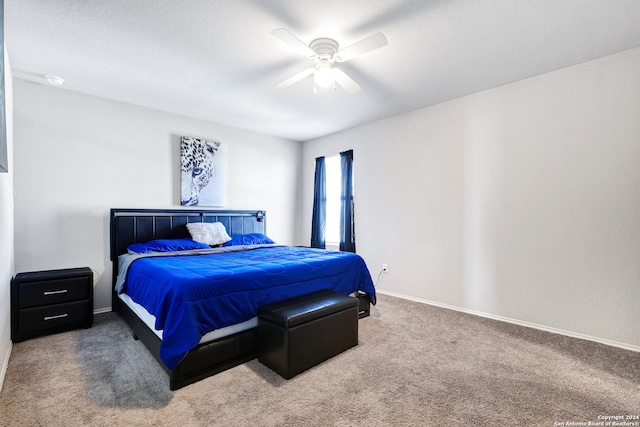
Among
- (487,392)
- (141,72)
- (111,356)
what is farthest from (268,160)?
(487,392)

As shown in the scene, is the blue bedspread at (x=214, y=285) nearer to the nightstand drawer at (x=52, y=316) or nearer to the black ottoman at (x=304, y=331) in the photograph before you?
the black ottoman at (x=304, y=331)

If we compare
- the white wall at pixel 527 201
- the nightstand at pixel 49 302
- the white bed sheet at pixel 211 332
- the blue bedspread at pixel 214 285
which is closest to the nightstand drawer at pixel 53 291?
the nightstand at pixel 49 302

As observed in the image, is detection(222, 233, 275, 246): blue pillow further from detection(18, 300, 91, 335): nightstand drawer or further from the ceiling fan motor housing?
the ceiling fan motor housing

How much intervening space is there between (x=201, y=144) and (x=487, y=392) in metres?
4.37

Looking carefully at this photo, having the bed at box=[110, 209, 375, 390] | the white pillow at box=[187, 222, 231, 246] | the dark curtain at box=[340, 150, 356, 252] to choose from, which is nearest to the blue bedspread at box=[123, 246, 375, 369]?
the bed at box=[110, 209, 375, 390]

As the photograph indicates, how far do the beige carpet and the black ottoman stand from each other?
0.31 feet

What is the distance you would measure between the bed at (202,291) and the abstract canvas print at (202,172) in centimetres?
40

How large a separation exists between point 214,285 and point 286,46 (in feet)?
6.74

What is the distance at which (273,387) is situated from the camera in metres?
1.99

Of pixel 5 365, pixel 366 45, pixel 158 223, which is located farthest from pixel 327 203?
pixel 5 365

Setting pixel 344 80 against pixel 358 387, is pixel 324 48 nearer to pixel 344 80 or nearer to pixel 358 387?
pixel 344 80

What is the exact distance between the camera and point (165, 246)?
354 cm

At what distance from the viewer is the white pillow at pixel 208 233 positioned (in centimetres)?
393

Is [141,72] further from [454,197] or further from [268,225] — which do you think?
[454,197]
